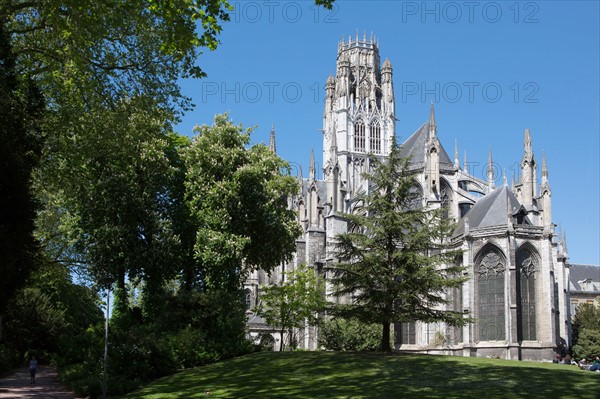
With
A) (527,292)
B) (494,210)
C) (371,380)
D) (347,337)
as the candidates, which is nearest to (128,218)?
(371,380)

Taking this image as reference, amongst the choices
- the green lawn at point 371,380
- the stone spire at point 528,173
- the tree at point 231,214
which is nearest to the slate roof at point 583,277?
the stone spire at point 528,173


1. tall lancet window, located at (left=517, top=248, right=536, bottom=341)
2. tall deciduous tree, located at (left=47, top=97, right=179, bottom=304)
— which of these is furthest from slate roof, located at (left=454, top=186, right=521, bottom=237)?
tall deciduous tree, located at (left=47, top=97, right=179, bottom=304)

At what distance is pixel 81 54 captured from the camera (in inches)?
826

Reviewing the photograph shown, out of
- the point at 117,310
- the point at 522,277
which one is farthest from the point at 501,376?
the point at 522,277

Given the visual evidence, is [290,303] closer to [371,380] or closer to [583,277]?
[371,380]

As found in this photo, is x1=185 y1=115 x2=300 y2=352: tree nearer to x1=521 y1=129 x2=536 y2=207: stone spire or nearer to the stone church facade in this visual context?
the stone church facade

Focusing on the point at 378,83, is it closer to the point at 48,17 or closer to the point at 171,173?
the point at 171,173

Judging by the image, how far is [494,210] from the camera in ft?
160

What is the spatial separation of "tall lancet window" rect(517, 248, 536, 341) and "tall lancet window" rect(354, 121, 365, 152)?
167 feet

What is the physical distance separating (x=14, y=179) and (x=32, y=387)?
444 inches

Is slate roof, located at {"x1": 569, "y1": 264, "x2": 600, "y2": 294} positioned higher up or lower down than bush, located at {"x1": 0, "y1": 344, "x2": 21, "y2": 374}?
higher up

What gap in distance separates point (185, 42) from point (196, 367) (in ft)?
50.8

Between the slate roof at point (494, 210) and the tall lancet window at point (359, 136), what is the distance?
147 ft

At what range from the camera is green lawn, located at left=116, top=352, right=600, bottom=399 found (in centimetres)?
1702
